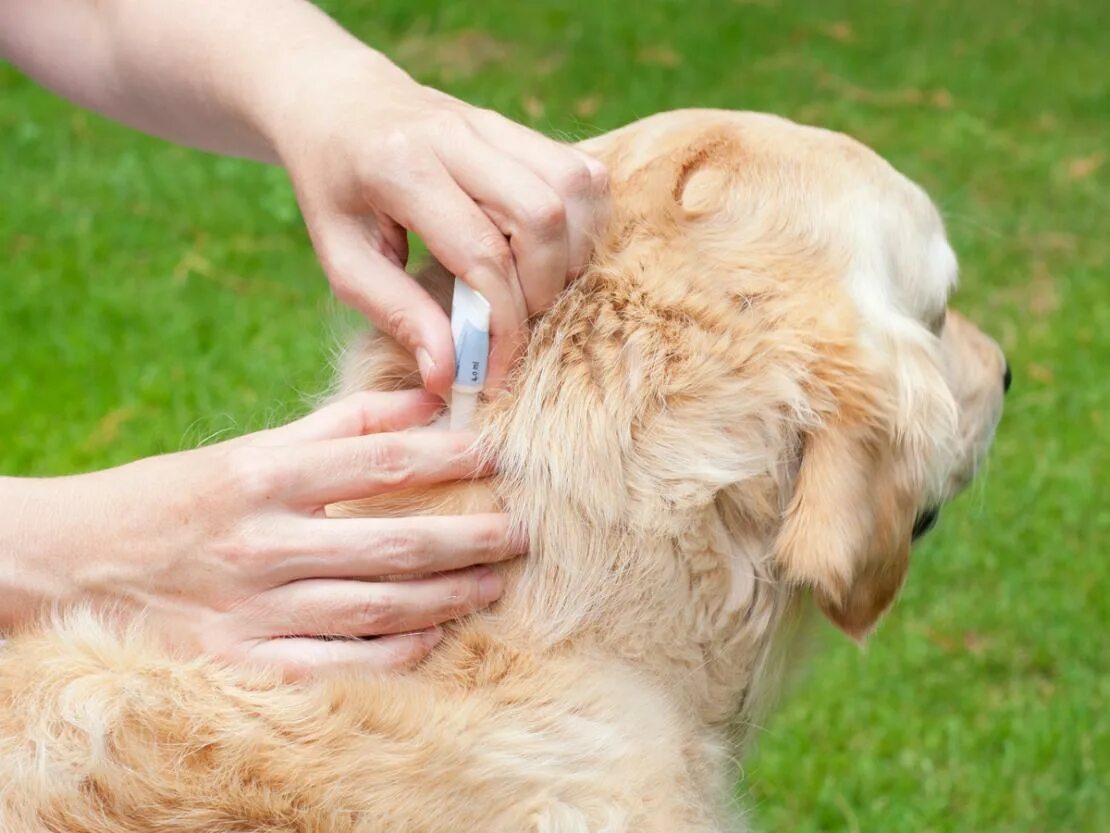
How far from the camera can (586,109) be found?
932 cm

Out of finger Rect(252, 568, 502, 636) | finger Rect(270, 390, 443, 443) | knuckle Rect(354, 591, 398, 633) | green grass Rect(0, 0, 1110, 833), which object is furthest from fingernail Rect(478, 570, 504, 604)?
green grass Rect(0, 0, 1110, 833)

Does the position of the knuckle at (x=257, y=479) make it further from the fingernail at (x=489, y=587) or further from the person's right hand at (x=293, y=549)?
the fingernail at (x=489, y=587)

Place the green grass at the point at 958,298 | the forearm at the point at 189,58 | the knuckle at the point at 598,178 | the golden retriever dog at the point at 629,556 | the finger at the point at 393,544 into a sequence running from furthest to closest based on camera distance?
the green grass at the point at 958,298 < the forearm at the point at 189,58 < the knuckle at the point at 598,178 < the finger at the point at 393,544 < the golden retriever dog at the point at 629,556

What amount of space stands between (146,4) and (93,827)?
157 centimetres

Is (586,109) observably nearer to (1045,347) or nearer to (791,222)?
(1045,347)

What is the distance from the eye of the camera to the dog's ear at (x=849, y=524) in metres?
2.07

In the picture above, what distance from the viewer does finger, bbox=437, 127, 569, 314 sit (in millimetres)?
2031

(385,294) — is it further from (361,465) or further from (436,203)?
(361,465)

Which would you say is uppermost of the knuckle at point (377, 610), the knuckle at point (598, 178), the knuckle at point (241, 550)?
the knuckle at point (598, 178)

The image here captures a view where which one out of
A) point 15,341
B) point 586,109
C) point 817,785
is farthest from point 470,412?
point 586,109

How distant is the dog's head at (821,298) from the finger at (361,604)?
1.64 feet

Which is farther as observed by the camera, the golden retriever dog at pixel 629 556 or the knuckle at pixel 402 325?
the knuckle at pixel 402 325

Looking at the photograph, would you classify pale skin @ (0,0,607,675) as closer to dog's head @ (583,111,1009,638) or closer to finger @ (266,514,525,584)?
finger @ (266,514,525,584)

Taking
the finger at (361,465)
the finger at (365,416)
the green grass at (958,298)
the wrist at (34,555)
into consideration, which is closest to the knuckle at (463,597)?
Result: the finger at (361,465)
